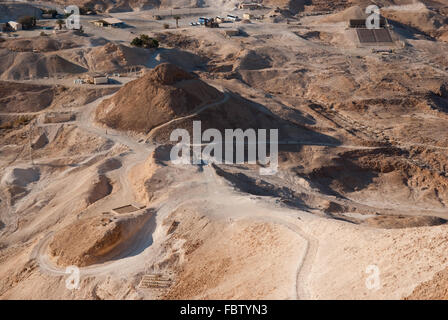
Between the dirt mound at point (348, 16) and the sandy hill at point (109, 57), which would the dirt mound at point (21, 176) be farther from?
the dirt mound at point (348, 16)

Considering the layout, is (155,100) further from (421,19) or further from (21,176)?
(421,19)

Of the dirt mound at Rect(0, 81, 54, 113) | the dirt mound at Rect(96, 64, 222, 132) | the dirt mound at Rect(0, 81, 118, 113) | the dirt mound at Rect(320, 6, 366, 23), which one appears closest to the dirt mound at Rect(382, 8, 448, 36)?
the dirt mound at Rect(320, 6, 366, 23)

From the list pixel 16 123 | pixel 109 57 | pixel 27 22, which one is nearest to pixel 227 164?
pixel 16 123

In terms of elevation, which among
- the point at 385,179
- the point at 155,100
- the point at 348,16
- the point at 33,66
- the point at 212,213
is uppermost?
the point at 348,16

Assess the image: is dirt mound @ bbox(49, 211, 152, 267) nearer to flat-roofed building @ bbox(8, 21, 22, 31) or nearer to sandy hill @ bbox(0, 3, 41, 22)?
flat-roofed building @ bbox(8, 21, 22, 31)
